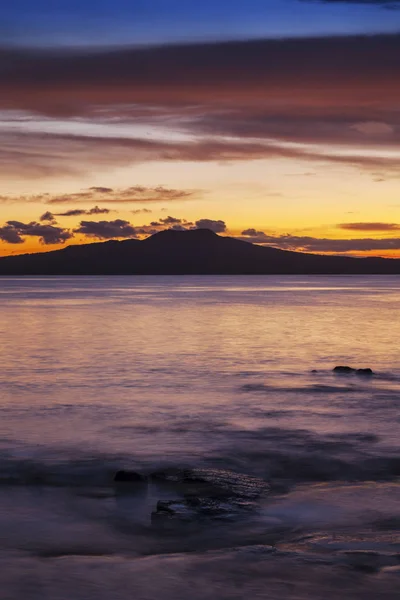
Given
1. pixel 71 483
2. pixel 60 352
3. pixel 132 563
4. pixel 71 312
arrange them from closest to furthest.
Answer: pixel 132 563, pixel 71 483, pixel 60 352, pixel 71 312

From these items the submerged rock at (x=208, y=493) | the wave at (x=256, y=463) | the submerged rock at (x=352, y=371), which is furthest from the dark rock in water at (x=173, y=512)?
the submerged rock at (x=352, y=371)

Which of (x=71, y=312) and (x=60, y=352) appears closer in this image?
(x=60, y=352)

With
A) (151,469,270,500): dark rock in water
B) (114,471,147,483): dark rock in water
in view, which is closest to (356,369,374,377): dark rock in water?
(151,469,270,500): dark rock in water

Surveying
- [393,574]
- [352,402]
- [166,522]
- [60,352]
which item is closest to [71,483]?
[166,522]

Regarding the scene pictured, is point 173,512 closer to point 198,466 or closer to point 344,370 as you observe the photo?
point 198,466

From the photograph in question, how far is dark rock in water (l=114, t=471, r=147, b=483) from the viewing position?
12.1m

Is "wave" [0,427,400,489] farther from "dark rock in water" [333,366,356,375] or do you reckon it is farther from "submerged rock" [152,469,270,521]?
"dark rock in water" [333,366,356,375]

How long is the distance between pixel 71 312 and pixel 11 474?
184ft

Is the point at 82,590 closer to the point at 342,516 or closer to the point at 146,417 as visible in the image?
the point at 342,516

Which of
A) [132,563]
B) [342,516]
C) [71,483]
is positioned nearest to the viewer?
[132,563]

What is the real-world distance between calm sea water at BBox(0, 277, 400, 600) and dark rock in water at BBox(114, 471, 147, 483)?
10.1 inches

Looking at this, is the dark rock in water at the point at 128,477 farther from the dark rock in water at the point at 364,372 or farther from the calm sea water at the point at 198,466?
the dark rock in water at the point at 364,372

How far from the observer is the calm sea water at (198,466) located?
333 inches

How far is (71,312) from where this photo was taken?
2687 inches
